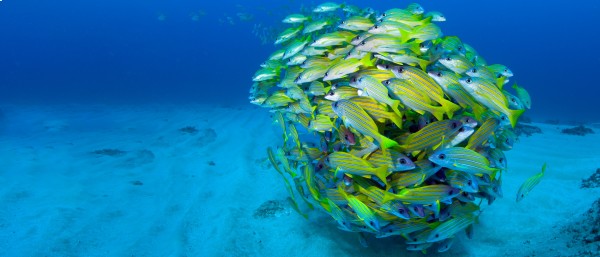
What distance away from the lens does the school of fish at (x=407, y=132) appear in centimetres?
269

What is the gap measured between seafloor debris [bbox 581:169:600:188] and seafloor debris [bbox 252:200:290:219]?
454cm

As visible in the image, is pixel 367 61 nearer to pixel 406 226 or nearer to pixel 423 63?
pixel 423 63

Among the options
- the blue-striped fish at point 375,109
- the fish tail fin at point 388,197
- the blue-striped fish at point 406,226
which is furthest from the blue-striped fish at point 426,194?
the blue-striped fish at point 375,109

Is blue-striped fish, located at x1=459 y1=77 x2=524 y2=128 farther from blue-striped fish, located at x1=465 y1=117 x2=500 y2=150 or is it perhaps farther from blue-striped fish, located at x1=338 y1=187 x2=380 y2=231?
blue-striped fish, located at x1=338 y1=187 x2=380 y2=231

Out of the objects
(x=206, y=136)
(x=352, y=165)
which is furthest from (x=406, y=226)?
(x=206, y=136)

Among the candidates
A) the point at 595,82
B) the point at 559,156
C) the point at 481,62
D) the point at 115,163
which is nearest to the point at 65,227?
the point at 115,163

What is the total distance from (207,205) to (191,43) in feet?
348

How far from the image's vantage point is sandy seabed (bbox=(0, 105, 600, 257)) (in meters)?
3.93

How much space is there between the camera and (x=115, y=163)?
25.0 feet

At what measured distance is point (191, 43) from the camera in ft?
336

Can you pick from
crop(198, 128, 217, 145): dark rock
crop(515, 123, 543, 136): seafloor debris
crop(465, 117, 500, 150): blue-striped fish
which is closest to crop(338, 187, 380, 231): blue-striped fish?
crop(465, 117, 500, 150): blue-striped fish

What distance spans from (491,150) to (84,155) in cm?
889

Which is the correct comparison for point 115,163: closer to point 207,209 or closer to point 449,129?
point 207,209

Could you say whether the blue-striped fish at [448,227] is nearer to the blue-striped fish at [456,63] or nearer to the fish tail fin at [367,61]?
the blue-striped fish at [456,63]
